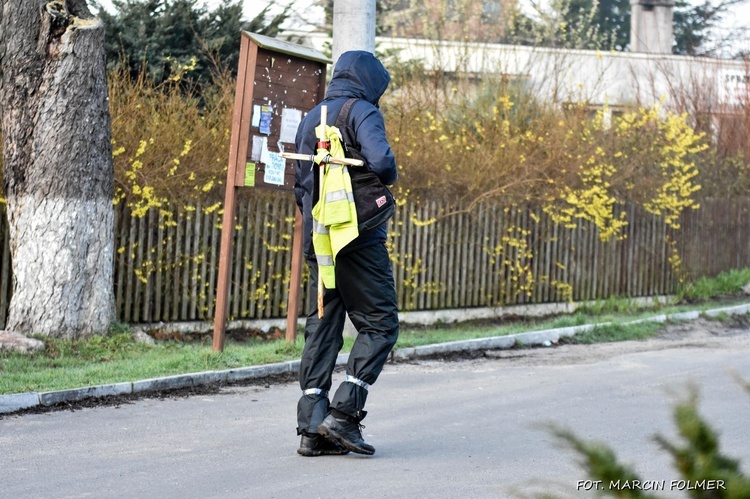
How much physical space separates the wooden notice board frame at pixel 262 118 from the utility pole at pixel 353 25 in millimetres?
548

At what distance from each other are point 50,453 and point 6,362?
3.00 m

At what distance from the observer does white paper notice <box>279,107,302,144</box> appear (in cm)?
938

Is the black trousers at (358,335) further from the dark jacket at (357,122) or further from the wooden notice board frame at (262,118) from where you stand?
the wooden notice board frame at (262,118)

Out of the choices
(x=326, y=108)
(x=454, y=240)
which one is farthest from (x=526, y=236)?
(x=326, y=108)

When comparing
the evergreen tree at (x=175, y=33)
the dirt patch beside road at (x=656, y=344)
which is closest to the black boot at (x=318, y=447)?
the dirt patch beside road at (x=656, y=344)

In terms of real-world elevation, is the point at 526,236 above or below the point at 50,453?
above

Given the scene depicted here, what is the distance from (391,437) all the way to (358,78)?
2210mm

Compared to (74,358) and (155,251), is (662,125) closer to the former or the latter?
(155,251)

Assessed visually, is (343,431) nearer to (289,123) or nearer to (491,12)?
(289,123)

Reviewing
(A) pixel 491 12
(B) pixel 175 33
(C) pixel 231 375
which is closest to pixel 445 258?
(B) pixel 175 33

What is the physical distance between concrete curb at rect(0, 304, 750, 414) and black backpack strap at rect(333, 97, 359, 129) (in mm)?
3056

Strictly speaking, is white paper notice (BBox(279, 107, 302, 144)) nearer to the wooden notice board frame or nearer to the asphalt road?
the wooden notice board frame

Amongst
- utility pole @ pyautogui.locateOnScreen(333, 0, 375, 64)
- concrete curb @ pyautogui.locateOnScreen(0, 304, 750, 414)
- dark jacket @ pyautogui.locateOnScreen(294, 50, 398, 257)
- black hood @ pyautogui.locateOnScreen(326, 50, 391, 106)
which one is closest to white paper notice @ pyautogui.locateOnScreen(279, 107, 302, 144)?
utility pole @ pyautogui.locateOnScreen(333, 0, 375, 64)

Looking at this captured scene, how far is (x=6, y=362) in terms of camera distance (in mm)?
8617
